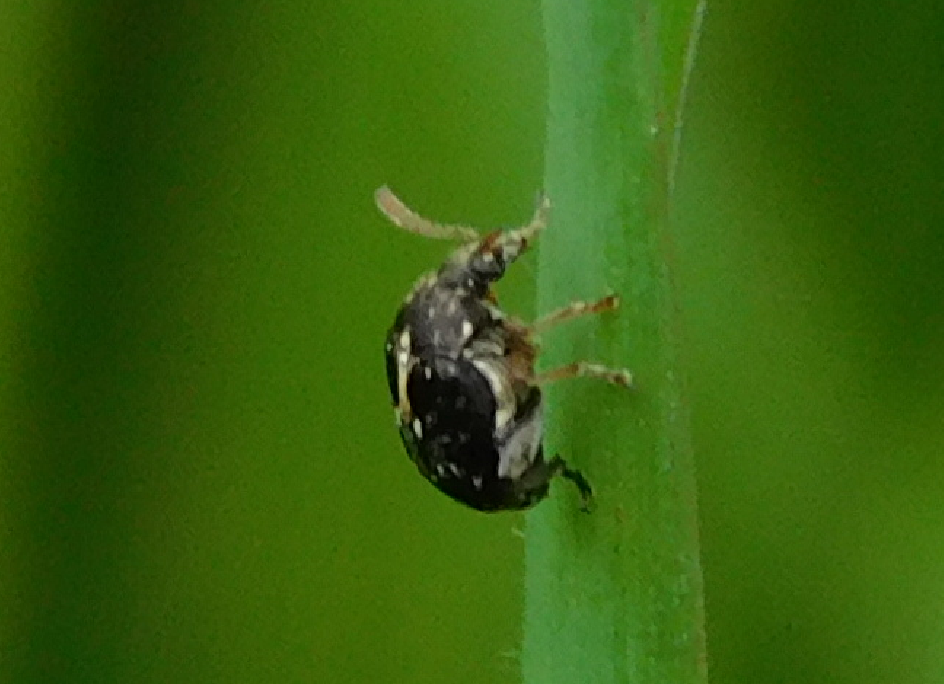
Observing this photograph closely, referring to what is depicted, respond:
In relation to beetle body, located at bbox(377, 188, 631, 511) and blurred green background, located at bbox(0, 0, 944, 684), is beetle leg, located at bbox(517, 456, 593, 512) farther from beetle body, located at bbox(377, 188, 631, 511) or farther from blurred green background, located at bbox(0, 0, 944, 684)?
blurred green background, located at bbox(0, 0, 944, 684)

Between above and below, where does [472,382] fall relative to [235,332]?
below

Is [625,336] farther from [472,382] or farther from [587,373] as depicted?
[472,382]

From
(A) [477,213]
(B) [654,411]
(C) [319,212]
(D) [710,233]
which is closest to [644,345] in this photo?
(B) [654,411]

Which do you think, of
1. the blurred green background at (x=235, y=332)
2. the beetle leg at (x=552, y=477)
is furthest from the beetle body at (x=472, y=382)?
the blurred green background at (x=235, y=332)

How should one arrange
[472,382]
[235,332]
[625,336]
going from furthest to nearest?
[235,332] < [472,382] < [625,336]

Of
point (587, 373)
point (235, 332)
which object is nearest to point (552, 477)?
point (587, 373)

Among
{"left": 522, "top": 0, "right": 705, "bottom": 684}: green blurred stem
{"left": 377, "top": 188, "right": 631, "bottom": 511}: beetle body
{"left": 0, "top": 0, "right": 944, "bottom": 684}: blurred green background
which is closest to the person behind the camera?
{"left": 522, "top": 0, "right": 705, "bottom": 684}: green blurred stem

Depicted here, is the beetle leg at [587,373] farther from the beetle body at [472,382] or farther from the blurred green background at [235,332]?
the blurred green background at [235,332]

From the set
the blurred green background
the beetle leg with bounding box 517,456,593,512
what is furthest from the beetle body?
the blurred green background
